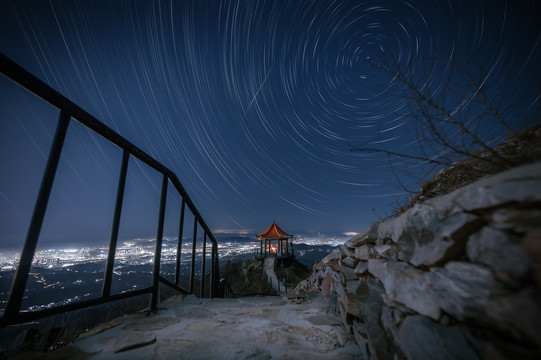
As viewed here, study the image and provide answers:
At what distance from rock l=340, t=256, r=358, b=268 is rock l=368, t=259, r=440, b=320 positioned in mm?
712

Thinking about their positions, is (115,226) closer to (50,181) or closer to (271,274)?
(50,181)

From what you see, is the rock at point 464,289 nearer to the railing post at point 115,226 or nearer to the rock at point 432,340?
the rock at point 432,340

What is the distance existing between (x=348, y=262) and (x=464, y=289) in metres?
1.66

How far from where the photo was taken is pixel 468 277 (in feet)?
2.71

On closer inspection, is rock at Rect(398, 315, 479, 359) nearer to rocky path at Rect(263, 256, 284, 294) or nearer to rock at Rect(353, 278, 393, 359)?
rock at Rect(353, 278, 393, 359)

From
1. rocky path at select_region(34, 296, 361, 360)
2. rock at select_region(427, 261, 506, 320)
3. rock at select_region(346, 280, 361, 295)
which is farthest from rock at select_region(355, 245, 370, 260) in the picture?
rock at select_region(427, 261, 506, 320)

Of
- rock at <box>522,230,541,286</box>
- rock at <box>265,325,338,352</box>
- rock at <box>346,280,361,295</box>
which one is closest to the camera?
rock at <box>522,230,541,286</box>

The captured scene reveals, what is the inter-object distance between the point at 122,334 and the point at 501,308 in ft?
8.94

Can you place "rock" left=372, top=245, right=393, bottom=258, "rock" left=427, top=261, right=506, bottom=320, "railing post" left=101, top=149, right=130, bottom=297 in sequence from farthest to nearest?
"railing post" left=101, top=149, right=130, bottom=297
"rock" left=372, top=245, right=393, bottom=258
"rock" left=427, top=261, right=506, bottom=320

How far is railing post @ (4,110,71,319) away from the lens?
1290 millimetres

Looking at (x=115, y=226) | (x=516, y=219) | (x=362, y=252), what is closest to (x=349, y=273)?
(x=362, y=252)

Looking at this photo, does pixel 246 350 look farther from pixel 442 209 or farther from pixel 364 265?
pixel 442 209

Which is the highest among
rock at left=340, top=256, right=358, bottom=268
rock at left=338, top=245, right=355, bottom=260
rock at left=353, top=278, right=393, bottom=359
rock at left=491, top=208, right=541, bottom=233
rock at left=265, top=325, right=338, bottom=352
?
rock at left=491, top=208, right=541, bottom=233

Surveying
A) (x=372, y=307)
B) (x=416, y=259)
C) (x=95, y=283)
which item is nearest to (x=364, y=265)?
(x=372, y=307)
